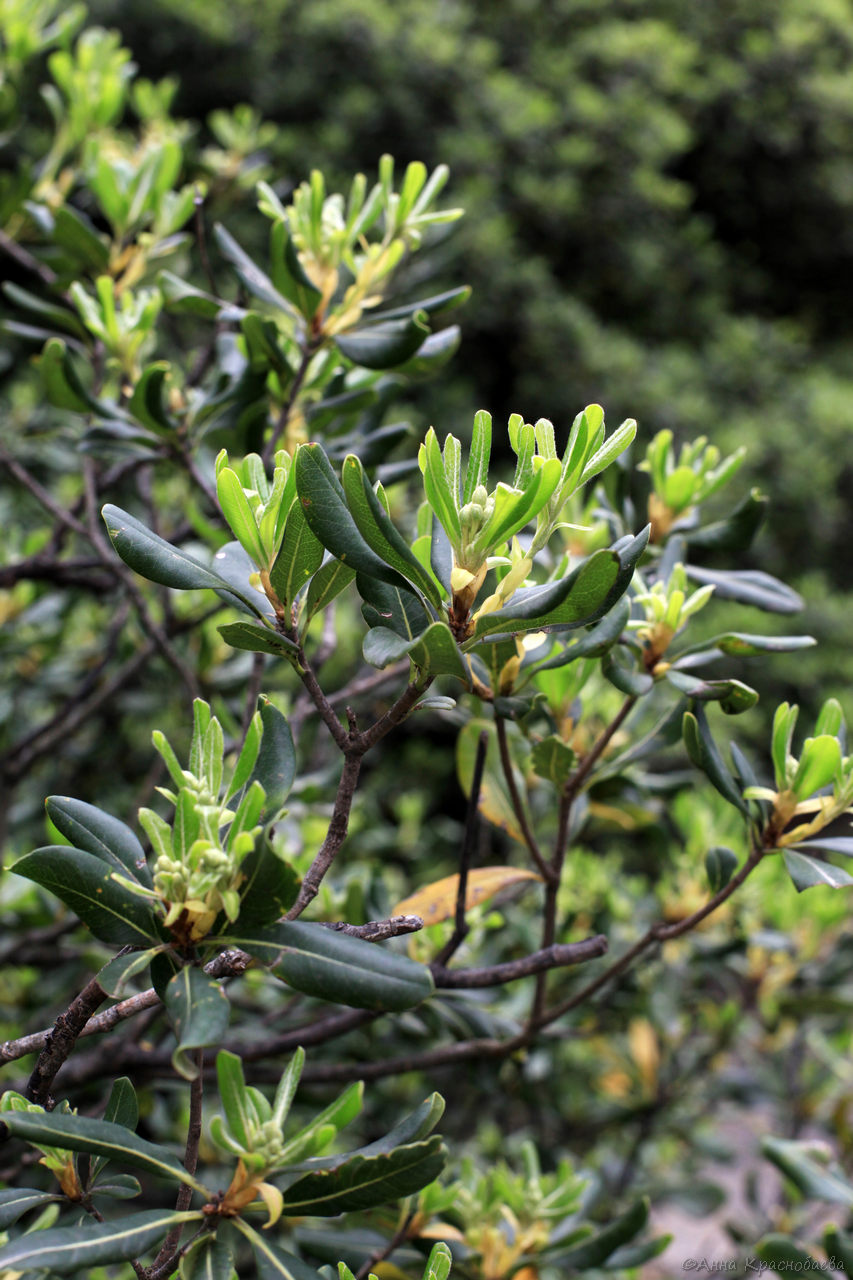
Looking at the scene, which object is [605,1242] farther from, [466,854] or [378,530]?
[378,530]

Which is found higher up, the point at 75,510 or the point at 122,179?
the point at 122,179

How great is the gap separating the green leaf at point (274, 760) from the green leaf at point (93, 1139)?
0.24m

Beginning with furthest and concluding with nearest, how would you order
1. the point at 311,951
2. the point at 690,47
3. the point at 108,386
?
the point at 690,47, the point at 108,386, the point at 311,951

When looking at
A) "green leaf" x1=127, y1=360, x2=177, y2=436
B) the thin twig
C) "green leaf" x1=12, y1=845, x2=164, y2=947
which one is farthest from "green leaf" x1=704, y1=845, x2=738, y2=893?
"green leaf" x1=127, y1=360, x2=177, y2=436

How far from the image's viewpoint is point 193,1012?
60 centimetres

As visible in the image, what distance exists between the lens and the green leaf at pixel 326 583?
71cm

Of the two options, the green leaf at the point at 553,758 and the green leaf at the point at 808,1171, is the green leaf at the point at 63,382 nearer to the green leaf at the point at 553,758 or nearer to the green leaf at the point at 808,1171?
the green leaf at the point at 553,758

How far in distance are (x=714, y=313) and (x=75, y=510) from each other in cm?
498

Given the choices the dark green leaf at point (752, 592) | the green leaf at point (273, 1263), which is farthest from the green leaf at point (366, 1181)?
the dark green leaf at point (752, 592)

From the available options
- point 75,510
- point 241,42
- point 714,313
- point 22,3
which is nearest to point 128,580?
point 75,510

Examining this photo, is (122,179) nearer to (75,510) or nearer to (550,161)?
(75,510)

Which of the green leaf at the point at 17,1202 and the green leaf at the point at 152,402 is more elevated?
the green leaf at the point at 152,402

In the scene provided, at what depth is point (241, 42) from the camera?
14.5 feet

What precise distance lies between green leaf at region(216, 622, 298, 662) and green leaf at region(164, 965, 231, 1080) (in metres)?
0.23
